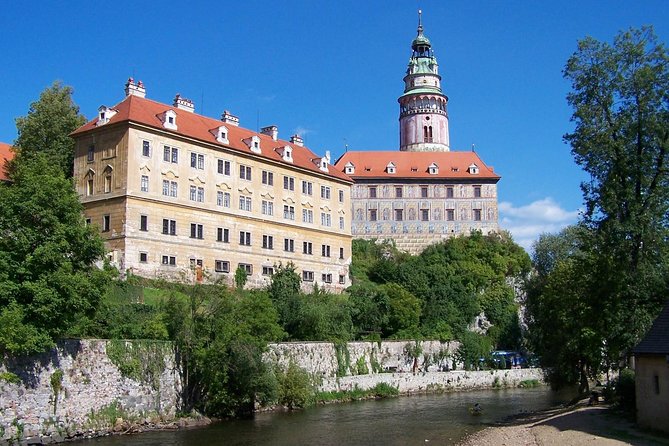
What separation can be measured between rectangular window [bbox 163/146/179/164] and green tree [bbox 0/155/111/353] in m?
17.0

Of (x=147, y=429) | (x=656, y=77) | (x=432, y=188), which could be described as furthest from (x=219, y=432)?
(x=432, y=188)

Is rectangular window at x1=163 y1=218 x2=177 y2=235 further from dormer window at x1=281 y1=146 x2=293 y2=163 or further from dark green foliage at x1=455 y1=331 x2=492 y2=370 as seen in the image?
dark green foliage at x1=455 y1=331 x2=492 y2=370

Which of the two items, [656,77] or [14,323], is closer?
[14,323]

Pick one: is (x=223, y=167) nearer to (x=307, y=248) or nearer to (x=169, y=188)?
(x=169, y=188)

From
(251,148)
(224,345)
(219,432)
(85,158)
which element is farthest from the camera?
(251,148)

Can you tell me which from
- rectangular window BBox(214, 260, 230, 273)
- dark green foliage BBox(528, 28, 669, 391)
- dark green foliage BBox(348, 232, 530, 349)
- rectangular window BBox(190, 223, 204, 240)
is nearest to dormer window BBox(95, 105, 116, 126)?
rectangular window BBox(190, 223, 204, 240)

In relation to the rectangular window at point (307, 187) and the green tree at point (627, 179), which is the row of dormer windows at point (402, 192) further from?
the green tree at point (627, 179)

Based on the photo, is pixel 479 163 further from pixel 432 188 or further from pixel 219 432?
pixel 219 432

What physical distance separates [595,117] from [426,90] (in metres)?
51.8

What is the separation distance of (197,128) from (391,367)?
19605 mm

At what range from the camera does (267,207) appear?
51062mm

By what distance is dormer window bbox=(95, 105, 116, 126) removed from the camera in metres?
44.5

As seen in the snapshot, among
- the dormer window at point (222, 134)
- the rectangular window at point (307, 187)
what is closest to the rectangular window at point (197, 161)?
the dormer window at point (222, 134)

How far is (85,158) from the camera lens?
4541cm
